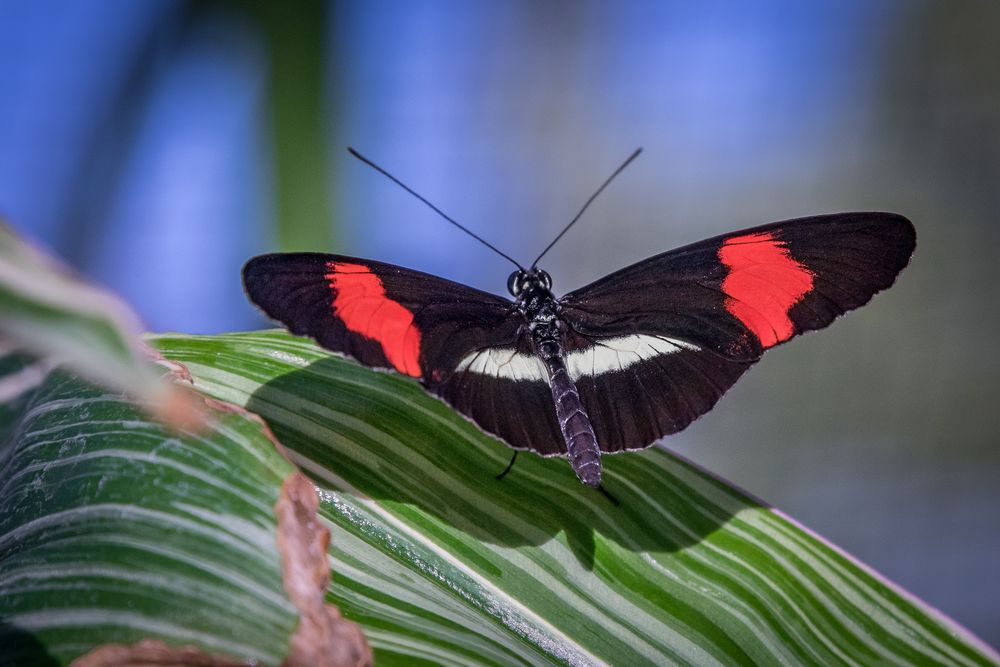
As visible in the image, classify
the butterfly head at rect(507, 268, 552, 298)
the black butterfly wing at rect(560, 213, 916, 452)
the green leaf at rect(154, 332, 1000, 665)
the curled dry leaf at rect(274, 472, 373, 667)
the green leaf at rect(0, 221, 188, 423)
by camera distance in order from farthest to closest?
the butterfly head at rect(507, 268, 552, 298) < the black butterfly wing at rect(560, 213, 916, 452) < the green leaf at rect(154, 332, 1000, 665) < the curled dry leaf at rect(274, 472, 373, 667) < the green leaf at rect(0, 221, 188, 423)

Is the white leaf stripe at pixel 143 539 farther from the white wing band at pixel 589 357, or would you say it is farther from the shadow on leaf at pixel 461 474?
the white wing band at pixel 589 357

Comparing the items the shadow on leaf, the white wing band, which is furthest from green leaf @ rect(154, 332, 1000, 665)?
the white wing band

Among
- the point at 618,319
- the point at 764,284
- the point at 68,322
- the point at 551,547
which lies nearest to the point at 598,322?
the point at 618,319

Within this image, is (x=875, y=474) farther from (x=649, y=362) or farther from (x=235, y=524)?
(x=235, y=524)

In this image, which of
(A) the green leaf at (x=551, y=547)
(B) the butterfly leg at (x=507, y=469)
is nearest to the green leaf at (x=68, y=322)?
(A) the green leaf at (x=551, y=547)

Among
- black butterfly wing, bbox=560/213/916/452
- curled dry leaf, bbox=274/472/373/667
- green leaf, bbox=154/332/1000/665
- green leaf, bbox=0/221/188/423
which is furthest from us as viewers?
black butterfly wing, bbox=560/213/916/452

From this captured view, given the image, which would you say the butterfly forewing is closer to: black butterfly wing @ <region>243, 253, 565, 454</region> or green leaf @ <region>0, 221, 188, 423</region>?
black butterfly wing @ <region>243, 253, 565, 454</region>
